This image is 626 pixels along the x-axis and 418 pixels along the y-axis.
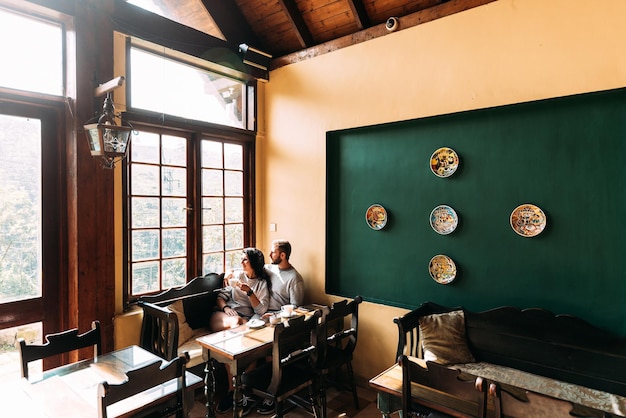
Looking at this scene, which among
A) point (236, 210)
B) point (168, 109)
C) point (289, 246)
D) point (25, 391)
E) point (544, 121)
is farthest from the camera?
point (236, 210)

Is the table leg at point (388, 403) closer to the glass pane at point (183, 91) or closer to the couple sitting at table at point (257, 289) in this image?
the couple sitting at table at point (257, 289)

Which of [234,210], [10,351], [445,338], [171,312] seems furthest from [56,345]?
[445,338]

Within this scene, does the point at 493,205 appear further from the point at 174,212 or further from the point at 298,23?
the point at 174,212

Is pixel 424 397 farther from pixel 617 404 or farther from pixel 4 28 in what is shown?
pixel 4 28

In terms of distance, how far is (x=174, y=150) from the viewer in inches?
147

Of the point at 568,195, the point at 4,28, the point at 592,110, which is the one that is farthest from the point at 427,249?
the point at 4,28

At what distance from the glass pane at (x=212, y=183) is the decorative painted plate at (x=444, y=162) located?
2.17 m

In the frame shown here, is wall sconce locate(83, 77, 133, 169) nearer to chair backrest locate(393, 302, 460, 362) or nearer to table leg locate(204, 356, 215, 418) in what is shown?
table leg locate(204, 356, 215, 418)

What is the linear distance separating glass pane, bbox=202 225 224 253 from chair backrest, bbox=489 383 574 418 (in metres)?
2.96

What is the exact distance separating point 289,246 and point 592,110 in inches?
106

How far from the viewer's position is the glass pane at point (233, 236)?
4199 millimetres

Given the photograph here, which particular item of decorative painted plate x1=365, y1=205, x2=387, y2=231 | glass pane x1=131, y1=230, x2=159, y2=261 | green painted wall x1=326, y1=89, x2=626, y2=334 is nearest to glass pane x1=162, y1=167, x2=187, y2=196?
glass pane x1=131, y1=230, x2=159, y2=261

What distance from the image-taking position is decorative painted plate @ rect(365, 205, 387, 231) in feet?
11.8

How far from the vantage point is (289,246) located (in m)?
3.90
